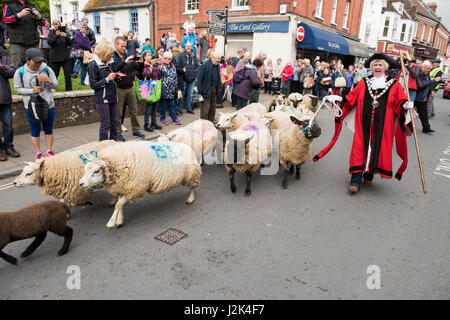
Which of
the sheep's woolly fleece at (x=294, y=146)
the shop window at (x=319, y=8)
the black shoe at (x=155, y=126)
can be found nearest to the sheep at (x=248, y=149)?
the sheep's woolly fleece at (x=294, y=146)

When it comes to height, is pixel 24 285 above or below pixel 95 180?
below

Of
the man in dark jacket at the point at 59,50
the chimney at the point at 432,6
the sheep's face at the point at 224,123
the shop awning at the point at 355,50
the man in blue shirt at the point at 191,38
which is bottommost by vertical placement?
the sheep's face at the point at 224,123

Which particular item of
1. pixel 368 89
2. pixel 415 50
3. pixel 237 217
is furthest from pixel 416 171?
pixel 415 50

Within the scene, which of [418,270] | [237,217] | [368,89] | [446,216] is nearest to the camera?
[418,270]

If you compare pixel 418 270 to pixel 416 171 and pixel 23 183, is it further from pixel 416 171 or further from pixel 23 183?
pixel 23 183

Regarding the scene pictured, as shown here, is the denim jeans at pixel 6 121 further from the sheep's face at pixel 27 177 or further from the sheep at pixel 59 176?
the sheep's face at pixel 27 177

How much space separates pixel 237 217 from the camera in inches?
167

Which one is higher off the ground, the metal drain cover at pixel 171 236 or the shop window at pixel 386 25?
the shop window at pixel 386 25

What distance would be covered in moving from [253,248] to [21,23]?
24.0 feet

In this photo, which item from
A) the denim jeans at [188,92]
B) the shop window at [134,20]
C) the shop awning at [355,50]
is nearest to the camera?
the denim jeans at [188,92]

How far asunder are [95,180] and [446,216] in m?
4.91

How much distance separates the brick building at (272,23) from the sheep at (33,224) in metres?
A: 17.6

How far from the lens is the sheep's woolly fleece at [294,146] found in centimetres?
525
